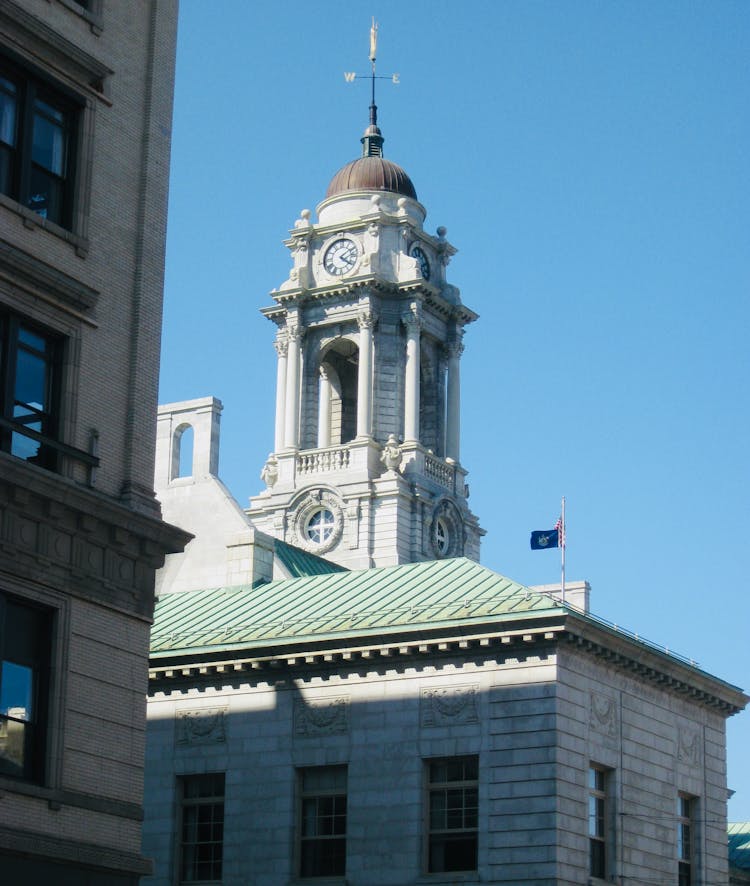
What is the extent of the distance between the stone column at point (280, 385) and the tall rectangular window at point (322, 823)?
1707 inches

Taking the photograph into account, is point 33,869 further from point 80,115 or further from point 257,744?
point 257,744

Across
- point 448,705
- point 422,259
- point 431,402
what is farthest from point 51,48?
point 431,402

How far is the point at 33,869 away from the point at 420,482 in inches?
2280

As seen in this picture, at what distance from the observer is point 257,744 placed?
4356 cm

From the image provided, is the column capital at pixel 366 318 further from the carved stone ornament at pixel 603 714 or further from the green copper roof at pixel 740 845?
the carved stone ornament at pixel 603 714

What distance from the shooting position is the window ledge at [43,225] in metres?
27.3

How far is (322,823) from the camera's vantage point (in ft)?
139

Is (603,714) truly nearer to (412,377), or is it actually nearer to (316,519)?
(316,519)

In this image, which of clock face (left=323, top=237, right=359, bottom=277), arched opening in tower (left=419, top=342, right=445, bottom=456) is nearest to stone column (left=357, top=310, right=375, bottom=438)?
clock face (left=323, top=237, right=359, bottom=277)

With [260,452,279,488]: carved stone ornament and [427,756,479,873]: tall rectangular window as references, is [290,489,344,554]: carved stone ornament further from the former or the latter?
[427,756,479,873]: tall rectangular window

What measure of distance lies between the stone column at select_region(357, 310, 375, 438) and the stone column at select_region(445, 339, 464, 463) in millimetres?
5499

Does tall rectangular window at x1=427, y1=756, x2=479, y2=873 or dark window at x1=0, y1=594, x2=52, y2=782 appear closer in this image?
dark window at x1=0, y1=594, x2=52, y2=782

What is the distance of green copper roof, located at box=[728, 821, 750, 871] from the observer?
69562 mm

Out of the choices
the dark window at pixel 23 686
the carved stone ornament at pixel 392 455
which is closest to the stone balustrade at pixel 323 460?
the carved stone ornament at pixel 392 455
